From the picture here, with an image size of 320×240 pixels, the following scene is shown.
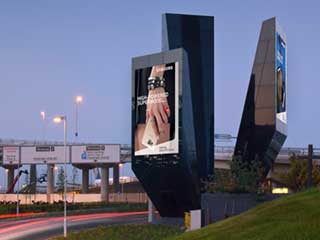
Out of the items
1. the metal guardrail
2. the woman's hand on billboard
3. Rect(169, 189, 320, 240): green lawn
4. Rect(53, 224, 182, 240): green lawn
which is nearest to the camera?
Rect(169, 189, 320, 240): green lawn

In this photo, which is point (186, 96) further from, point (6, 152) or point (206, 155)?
point (6, 152)

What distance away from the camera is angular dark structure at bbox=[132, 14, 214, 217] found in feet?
155

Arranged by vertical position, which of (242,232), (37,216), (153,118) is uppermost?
(153,118)

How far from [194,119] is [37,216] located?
90.0 ft

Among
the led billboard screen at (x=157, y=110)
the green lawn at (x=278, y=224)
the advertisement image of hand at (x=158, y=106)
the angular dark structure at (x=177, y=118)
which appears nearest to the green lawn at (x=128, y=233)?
the angular dark structure at (x=177, y=118)

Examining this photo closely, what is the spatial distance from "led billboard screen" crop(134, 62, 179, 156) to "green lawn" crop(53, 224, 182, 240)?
5335 millimetres

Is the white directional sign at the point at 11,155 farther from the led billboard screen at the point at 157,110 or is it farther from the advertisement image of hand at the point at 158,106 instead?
the advertisement image of hand at the point at 158,106

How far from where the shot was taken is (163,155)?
4744 centimetres

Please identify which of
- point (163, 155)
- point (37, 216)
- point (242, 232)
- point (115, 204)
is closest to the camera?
point (242, 232)

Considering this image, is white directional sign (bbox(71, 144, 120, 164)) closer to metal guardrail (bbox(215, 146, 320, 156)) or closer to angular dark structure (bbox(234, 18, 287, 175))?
metal guardrail (bbox(215, 146, 320, 156))

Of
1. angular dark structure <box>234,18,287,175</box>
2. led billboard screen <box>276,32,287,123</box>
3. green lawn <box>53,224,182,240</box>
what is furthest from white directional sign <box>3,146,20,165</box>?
led billboard screen <box>276,32,287,123</box>

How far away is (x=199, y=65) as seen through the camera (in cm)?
5272

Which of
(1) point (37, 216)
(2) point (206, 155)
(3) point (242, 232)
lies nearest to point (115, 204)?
(1) point (37, 216)

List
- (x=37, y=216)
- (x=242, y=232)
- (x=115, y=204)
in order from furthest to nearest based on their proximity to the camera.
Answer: (x=115, y=204)
(x=37, y=216)
(x=242, y=232)
